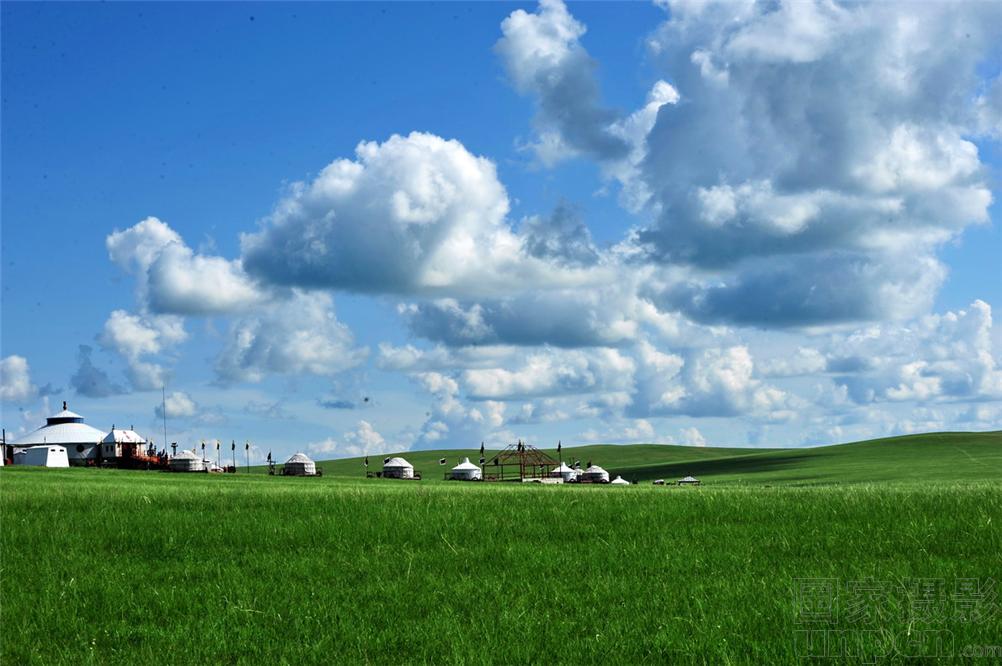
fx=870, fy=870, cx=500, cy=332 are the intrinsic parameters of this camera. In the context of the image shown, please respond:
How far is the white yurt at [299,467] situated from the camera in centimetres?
12331

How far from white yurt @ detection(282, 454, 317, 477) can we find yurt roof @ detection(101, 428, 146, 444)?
26239 mm

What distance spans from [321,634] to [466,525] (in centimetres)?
621

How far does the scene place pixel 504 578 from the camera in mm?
14586

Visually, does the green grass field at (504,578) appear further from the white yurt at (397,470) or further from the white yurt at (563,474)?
the white yurt at (563,474)

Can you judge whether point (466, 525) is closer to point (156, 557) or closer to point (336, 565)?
point (336, 565)

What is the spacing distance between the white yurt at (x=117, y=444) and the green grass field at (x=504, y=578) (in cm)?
11552

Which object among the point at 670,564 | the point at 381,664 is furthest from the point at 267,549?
the point at 670,564

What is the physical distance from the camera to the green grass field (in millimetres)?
11781

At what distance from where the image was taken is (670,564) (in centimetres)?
1513

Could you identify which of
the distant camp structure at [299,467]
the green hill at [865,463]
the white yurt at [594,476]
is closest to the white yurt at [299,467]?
the distant camp structure at [299,467]

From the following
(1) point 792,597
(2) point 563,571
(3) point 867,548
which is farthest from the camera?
(3) point 867,548

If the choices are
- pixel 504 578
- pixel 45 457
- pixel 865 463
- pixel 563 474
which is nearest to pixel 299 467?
pixel 45 457

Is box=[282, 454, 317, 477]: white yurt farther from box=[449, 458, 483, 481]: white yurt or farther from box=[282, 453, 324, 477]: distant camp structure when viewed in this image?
box=[449, 458, 483, 481]: white yurt

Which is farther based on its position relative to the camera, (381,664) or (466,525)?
(466,525)
